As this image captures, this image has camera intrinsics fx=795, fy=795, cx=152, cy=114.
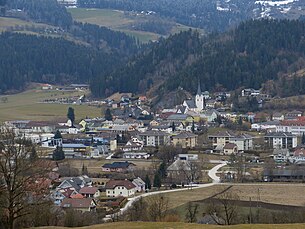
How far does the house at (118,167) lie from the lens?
47750 mm

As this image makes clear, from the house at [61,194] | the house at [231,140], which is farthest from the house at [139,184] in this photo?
the house at [231,140]

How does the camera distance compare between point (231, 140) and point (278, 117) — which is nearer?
point (231, 140)

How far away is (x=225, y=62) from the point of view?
8738cm

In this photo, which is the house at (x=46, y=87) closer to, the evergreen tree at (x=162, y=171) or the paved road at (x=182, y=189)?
the paved road at (x=182, y=189)

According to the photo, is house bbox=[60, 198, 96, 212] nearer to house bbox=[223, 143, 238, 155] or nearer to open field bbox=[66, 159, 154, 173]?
open field bbox=[66, 159, 154, 173]

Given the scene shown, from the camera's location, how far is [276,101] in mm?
74875

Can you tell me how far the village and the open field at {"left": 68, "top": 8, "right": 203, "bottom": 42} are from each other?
80144 mm

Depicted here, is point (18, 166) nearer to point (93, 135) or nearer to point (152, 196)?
point (152, 196)

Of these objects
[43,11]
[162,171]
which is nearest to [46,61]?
[43,11]

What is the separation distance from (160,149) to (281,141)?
30.2 feet

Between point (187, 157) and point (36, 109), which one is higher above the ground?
point (36, 109)

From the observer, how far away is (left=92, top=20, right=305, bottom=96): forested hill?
83.8 meters

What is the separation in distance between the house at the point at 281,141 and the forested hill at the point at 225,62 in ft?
65.0

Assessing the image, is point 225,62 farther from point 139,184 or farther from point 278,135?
point 139,184
